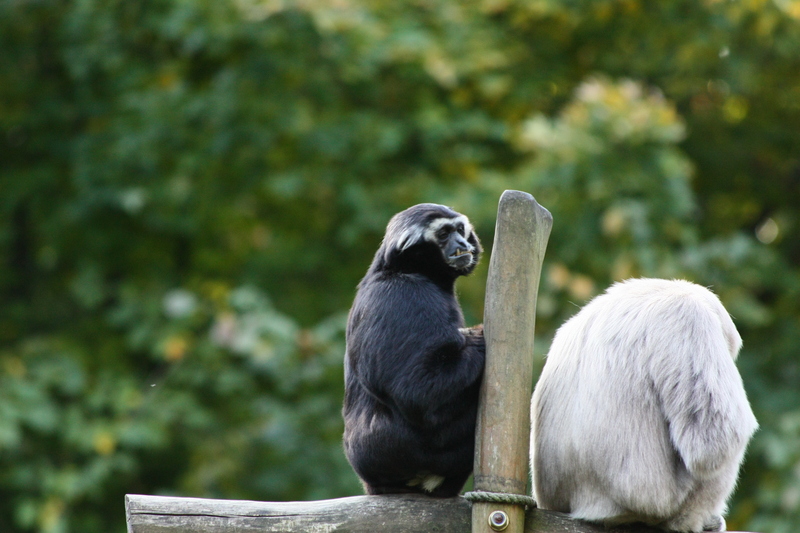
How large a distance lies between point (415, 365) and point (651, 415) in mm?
1017

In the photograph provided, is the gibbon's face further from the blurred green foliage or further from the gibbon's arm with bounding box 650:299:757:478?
→ the blurred green foliage

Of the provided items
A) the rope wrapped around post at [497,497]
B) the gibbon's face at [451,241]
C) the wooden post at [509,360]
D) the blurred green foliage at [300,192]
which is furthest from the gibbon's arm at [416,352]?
the blurred green foliage at [300,192]

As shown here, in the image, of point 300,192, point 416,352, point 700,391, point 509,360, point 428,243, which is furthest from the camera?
point 300,192

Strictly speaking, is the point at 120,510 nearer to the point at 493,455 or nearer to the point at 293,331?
Answer: the point at 293,331

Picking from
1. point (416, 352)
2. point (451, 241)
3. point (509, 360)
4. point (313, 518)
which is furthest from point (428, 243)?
point (313, 518)

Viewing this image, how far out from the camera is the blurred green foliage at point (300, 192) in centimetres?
931

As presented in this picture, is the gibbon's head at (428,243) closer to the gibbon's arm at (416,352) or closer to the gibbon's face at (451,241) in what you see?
the gibbon's face at (451,241)

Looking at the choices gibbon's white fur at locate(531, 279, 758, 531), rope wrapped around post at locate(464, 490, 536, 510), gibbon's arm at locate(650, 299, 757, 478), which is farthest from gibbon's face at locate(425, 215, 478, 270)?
rope wrapped around post at locate(464, 490, 536, 510)

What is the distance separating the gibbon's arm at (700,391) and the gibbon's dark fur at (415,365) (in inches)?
31.5

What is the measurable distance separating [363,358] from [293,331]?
557cm

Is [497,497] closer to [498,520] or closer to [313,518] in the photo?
[498,520]

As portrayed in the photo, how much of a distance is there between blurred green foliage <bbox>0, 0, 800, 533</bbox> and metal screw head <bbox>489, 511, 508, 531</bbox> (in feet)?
17.2

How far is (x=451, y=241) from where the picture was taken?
4.29 metres

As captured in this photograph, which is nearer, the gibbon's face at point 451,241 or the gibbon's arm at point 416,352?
the gibbon's arm at point 416,352
